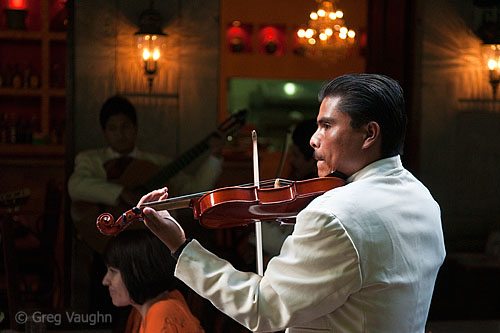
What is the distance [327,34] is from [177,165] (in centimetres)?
103

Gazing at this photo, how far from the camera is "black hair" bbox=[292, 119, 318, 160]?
3.68m

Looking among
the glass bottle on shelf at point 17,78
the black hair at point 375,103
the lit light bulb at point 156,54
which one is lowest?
the black hair at point 375,103

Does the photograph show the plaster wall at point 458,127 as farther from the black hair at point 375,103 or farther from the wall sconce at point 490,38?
the black hair at point 375,103

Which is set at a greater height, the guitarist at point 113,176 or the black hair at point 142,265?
the guitarist at point 113,176

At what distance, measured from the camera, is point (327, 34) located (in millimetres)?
3992

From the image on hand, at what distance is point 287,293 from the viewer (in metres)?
1.50

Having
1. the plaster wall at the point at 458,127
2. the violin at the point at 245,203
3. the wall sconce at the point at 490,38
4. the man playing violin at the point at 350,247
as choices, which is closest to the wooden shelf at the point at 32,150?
the plaster wall at the point at 458,127

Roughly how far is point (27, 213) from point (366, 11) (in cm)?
204

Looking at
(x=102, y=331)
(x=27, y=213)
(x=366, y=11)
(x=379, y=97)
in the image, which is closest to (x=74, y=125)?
(x=27, y=213)

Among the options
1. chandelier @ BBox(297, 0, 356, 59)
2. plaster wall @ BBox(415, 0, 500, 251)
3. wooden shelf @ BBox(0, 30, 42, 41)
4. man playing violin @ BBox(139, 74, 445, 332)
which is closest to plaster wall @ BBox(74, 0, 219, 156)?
wooden shelf @ BBox(0, 30, 42, 41)

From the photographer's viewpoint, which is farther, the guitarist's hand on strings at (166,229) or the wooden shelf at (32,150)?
the wooden shelf at (32,150)

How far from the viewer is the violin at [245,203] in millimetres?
1707

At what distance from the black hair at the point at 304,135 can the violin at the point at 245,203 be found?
6.03 feet

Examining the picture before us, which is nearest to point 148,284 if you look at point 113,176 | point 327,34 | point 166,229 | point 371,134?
point 166,229
